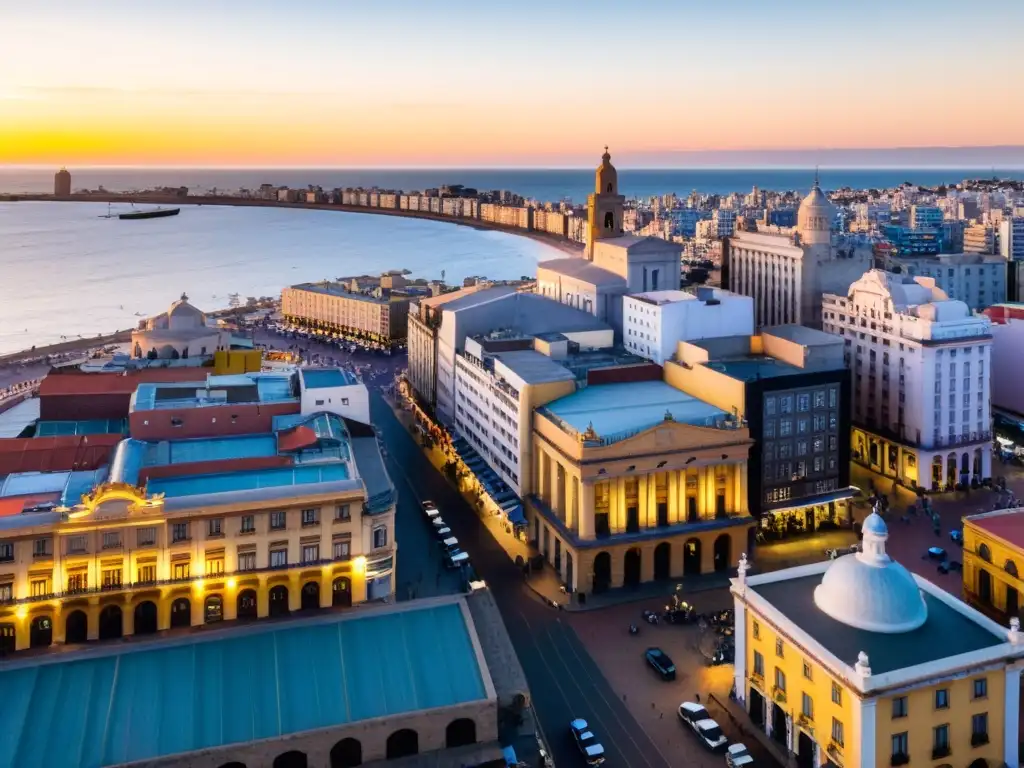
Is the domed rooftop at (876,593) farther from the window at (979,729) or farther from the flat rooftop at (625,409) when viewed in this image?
the flat rooftop at (625,409)

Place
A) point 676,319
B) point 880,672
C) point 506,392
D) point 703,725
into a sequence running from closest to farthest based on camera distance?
point 880,672
point 703,725
point 506,392
point 676,319

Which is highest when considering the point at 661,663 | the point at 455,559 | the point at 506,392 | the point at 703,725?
the point at 506,392

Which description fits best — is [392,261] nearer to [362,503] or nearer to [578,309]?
[578,309]

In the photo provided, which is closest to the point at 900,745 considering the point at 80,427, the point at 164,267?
the point at 80,427

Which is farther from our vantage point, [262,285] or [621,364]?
[262,285]

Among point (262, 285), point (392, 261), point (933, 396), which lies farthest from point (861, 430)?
point (392, 261)

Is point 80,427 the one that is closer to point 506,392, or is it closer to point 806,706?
point 506,392

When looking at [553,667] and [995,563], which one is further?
[995,563]
